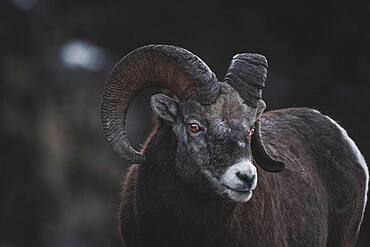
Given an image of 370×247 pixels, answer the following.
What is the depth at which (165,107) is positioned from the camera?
11.6m

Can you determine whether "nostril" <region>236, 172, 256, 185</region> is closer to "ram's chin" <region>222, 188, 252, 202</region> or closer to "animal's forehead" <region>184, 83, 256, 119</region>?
"ram's chin" <region>222, 188, 252, 202</region>

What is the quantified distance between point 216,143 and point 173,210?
0.83 m

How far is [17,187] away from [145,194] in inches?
459

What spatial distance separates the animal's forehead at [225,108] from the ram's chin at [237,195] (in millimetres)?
783

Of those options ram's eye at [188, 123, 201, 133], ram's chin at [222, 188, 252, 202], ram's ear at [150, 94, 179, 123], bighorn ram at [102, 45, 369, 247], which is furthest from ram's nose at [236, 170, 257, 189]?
ram's ear at [150, 94, 179, 123]

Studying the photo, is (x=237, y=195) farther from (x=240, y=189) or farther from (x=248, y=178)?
(x=248, y=178)

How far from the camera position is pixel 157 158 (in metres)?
Answer: 11.5

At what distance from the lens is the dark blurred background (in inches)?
899

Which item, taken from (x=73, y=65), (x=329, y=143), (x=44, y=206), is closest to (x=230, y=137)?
(x=329, y=143)

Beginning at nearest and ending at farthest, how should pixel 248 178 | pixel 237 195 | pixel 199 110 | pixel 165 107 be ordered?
1. pixel 248 178
2. pixel 237 195
3. pixel 199 110
4. pixel 165 107

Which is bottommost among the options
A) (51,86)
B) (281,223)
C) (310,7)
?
(51,86)

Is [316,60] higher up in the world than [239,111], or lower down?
lower down

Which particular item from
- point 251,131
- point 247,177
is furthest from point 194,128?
point 247,177

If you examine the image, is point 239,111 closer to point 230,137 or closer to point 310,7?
point 230,137
